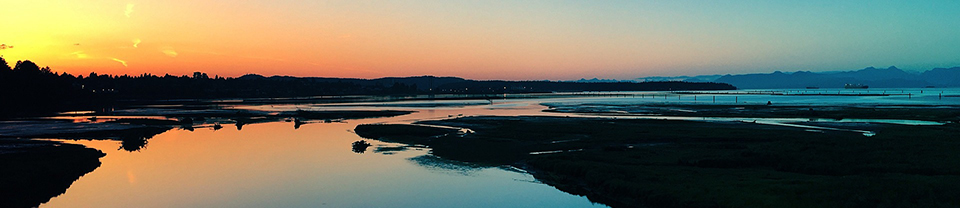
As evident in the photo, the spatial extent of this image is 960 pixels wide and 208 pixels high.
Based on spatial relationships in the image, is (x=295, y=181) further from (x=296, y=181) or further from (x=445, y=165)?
(x=445, y=165)

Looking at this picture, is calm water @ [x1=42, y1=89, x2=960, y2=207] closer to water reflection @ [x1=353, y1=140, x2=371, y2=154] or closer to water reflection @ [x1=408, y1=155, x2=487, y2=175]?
water reflection @ [x1=408, y1=155, x2=487, y2=175]

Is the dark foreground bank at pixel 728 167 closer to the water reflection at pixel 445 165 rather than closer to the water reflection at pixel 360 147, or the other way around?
the water reflection at pixel 445 165

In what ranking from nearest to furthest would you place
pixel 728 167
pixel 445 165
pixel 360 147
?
pixel 728 167, pixel 445 165, pixel 360 147

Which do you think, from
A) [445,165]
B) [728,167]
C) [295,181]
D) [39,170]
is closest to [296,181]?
[295,181]

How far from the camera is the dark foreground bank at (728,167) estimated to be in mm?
19750

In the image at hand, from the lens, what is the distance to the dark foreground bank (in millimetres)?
19750

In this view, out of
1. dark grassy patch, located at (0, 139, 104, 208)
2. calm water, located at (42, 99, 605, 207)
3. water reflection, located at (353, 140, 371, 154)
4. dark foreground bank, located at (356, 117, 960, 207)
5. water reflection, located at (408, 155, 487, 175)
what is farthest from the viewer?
water reflection, located at (353, 140, 371, 154)

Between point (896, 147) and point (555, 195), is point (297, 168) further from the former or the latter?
point (896, 147)

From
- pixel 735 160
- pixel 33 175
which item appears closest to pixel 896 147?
pixel 735 160

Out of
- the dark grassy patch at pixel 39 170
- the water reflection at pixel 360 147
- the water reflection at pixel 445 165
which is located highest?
the dark grassy patch at pixel 39 170

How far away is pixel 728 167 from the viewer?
28.5 m

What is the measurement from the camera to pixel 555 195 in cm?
2528

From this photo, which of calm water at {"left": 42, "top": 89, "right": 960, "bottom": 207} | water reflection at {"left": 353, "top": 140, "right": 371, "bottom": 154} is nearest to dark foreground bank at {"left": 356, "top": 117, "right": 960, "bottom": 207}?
calm water at {"left": 42, "top": 89, "right": 960, "bottom": 207}

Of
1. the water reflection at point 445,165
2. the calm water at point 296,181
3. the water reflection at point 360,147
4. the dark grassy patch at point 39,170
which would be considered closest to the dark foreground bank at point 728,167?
the water reflection at point 445,165
